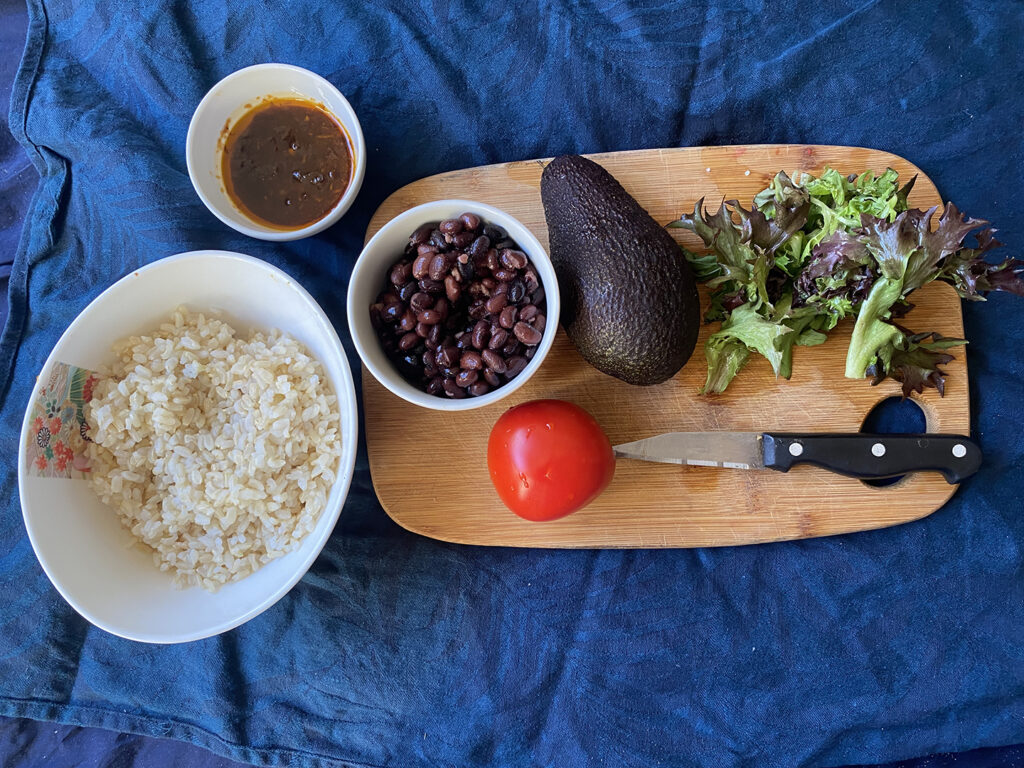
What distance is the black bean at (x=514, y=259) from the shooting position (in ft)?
4.47

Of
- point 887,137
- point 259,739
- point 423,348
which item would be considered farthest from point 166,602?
point 887,137

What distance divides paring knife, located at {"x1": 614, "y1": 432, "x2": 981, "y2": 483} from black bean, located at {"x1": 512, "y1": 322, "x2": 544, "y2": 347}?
1.09ft

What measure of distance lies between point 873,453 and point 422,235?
3.37ft

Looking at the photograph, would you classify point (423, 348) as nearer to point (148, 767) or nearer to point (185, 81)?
point (185, 81)

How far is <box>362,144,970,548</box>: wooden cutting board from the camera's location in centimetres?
154

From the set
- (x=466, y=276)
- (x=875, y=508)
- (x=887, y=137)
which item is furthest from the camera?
(x=887, y=137)

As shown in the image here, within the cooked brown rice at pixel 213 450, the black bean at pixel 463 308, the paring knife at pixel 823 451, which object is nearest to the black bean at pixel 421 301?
the black bean at pixel 463 308

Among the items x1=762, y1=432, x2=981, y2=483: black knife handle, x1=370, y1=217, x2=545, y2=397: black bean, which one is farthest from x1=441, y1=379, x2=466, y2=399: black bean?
x1=762, y1=432, x2=981, y2=483: black knife handle

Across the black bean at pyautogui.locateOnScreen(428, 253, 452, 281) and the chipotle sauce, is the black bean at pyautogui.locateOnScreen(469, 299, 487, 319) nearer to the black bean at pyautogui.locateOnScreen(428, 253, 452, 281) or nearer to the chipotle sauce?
the black bean at pyautogui.locateOnScreen(428, 253, 452, 281)

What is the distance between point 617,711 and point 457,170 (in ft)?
4.24

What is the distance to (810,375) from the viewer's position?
155cm

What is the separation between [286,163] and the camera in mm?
1577

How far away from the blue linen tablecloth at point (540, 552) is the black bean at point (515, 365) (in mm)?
493

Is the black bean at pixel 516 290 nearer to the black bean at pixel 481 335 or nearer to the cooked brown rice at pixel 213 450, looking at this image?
the black bean at pixel 481 335
